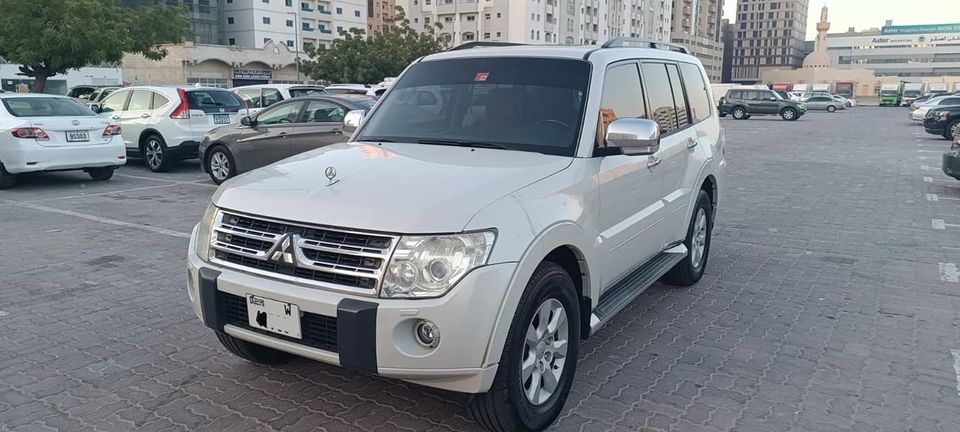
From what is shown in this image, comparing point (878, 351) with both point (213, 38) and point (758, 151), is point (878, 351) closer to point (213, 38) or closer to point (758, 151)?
point (758, 151)

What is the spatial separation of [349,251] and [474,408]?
2.95ft

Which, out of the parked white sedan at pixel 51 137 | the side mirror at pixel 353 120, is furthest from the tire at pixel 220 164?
the side mirror at pixel 353 120

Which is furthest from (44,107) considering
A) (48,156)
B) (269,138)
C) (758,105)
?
(758,105)

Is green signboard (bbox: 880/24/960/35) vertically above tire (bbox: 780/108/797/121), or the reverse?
green signboard (bbox: 880/24/960/35)

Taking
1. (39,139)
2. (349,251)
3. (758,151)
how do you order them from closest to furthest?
(349,251) < (39,139) < (758,151)

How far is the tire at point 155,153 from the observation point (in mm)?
12961

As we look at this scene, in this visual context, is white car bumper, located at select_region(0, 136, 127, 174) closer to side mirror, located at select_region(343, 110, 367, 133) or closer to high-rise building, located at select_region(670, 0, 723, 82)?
side mirror, located at select_region(343, 110, 367, 133)

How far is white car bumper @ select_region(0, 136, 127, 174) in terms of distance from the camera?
34.3 feet

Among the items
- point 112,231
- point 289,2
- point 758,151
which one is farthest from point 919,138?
point 289,2

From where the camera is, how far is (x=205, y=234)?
3.54 m

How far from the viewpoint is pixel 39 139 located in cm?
1055

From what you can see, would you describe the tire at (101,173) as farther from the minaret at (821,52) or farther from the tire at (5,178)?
the minaret at (821,52)

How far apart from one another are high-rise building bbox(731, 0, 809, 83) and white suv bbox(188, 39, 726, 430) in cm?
17150

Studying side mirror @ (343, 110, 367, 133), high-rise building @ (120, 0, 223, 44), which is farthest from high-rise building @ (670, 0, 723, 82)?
side mirror @ (343, 110, 367, 133)
